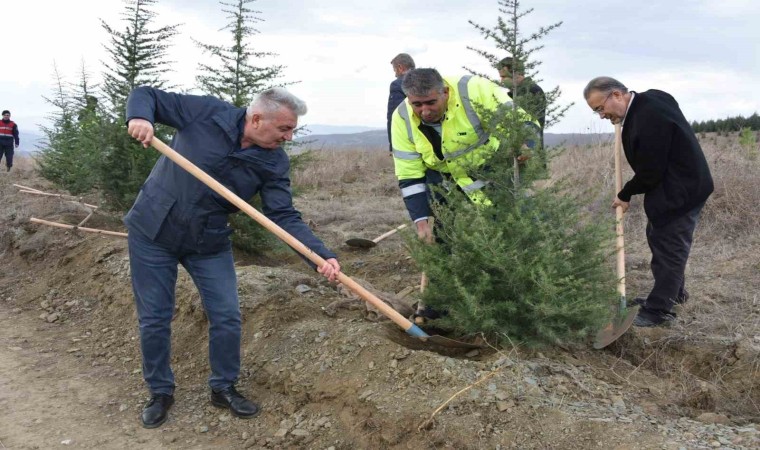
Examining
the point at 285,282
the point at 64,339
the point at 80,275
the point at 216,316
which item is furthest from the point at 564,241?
the point at 80,275

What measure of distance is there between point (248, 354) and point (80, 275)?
10.3 ft

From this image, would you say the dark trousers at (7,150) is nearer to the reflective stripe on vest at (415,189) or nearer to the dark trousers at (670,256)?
the reflective stripe on vest at (415,189)

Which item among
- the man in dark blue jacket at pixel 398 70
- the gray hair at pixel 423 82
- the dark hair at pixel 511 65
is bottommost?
the gray hair at pixel 423 82

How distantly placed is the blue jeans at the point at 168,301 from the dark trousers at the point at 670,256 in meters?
3.15

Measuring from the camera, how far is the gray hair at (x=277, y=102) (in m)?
3.35

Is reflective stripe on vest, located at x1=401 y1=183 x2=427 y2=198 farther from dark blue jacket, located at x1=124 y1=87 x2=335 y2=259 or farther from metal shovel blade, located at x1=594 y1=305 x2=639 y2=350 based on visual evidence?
metal shovel blade, located at x1=594 y1=305 x2=639 y2=350

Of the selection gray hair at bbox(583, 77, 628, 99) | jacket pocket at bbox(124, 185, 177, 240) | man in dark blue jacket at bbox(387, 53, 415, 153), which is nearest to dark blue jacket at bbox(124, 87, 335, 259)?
jacket pocket at bbox(124, 185, 177, 240)

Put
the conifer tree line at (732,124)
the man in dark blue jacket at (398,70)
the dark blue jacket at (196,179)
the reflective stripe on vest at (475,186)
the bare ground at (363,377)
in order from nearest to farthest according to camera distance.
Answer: the bare ground at (363,377)
the dark blue jacket at (196,179)
the reflective stripe on vest at (475,186)
the man in dark blue jacket at (398,70)
the conifer tree line at (732,124)

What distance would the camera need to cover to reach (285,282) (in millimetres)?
5410

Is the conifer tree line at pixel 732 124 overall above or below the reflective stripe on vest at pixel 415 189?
above

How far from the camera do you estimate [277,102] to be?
3346 mm

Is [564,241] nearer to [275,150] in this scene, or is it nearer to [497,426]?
[497,426]

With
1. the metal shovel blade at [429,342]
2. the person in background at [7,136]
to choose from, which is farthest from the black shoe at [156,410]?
the person in background at [7,136]

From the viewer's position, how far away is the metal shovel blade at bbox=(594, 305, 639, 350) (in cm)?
417
